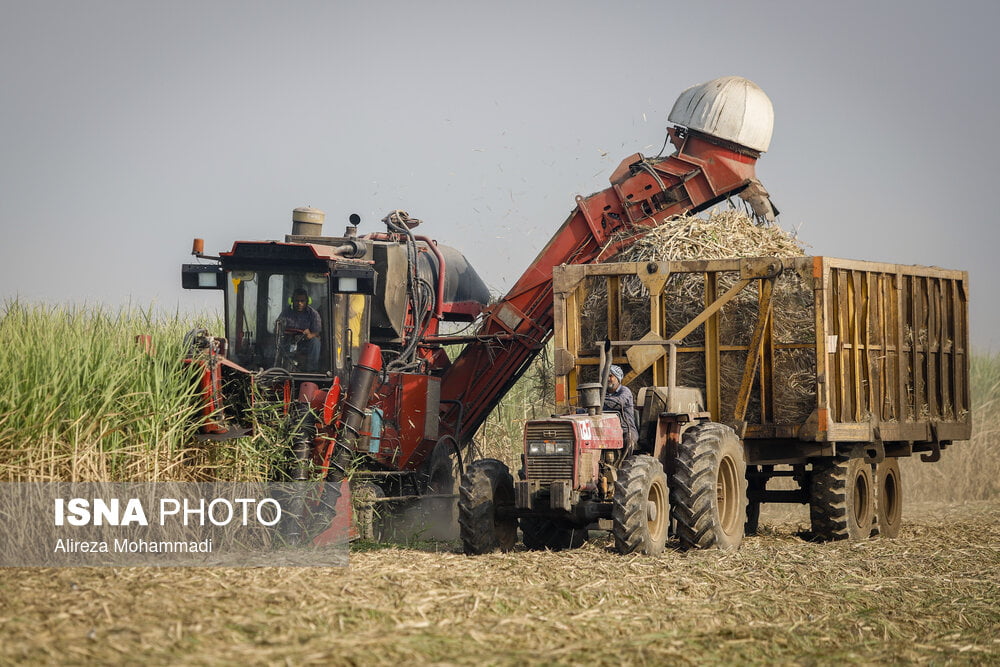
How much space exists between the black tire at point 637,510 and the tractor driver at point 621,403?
0.59 metres

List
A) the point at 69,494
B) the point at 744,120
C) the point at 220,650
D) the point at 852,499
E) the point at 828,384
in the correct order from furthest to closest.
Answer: the point at 744,120 < the point at 852,499 < the point at 828,384 < the point at 69,494 < the point at 220,650

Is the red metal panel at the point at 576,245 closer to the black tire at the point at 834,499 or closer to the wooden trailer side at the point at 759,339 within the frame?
the wooden trailer side at the point at 759,339

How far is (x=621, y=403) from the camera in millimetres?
12281

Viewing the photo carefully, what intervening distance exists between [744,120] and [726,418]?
3.94 metres

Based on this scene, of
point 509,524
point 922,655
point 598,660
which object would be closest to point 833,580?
point 922,655

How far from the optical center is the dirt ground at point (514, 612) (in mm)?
7168

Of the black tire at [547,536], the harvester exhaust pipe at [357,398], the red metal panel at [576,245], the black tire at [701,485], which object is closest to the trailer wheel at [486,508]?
the black tire at [547,536]

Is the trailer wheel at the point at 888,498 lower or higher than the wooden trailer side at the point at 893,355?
lower

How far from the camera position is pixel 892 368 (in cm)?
1471

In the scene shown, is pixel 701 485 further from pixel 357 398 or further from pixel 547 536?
pixel 357 398

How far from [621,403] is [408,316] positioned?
3.83 meters

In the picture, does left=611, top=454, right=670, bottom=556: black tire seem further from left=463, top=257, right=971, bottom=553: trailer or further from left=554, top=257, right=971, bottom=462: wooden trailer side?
left=554, top=257, right=971, bottom=462: wooden trailer side

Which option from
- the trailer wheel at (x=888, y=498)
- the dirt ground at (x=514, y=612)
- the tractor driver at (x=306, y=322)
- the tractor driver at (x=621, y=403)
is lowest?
the dirt ground at (x=514, y=612)

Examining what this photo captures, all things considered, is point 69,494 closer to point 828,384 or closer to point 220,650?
point 220,650
